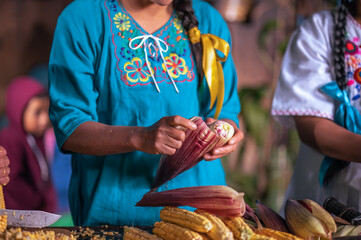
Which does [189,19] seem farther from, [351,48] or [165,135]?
[351,48]

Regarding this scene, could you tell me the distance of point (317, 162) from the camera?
1989mm

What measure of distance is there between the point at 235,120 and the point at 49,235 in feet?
2.55

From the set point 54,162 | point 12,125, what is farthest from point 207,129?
point 54,162

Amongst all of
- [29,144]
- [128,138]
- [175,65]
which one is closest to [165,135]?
[128,138]

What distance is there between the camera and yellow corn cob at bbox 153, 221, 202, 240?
120 cm

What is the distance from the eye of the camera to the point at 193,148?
148cm

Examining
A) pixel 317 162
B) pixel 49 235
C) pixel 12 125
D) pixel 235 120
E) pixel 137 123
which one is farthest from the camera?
pixel 12 125

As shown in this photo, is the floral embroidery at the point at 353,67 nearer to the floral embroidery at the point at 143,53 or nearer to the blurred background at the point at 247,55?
the floral embroidery at the point at 143,53

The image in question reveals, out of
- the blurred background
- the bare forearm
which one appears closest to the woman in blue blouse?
the bare forearm

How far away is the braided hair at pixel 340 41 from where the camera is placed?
6.19ft

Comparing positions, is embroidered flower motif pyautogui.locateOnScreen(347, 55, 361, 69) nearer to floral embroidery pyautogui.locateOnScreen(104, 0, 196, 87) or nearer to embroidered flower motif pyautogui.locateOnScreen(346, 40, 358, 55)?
embroidered flower motif pyautogui.locateOnScreen(346, 40, 358, 55)

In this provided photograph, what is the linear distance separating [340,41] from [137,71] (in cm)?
84

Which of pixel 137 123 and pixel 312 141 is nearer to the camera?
pixel 137 123

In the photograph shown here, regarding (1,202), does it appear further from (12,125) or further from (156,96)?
(12,125)
